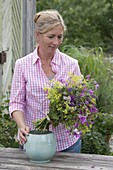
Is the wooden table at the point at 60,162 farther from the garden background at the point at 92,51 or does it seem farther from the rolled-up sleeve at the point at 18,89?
the garden background at the point at 92,51

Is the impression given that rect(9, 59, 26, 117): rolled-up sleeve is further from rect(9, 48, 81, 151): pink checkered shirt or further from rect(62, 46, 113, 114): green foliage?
rect(62, 46, 113, 114): green foliage

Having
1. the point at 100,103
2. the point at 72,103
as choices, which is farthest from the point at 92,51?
the point at 72,103

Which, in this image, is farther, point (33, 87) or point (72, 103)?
point (33, 87)

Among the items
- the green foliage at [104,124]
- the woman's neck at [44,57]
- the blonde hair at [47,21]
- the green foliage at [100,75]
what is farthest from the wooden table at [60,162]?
the green foliage at [100,75]

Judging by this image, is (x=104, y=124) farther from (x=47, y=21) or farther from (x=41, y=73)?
(x=47, y=21)

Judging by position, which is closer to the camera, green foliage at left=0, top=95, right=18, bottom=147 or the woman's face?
the woman's face

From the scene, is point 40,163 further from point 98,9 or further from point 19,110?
point 98,9

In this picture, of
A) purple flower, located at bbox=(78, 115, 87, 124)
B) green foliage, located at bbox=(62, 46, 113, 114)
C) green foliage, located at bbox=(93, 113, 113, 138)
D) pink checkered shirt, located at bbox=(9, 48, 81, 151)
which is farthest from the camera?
green foliage, located at bbox=(62, 46, 113, 114)

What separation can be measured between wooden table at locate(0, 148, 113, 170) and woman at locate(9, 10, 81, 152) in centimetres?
17

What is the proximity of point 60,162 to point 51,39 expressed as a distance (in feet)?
2.18

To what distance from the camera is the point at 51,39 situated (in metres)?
2.73

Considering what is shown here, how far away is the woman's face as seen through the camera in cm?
271

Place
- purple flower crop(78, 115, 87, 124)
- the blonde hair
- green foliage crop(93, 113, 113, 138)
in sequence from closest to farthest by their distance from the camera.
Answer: purple flower crop(78, 115, 87, 124) → the blonde hair → green foliage crop(93, 113, 113, 138)

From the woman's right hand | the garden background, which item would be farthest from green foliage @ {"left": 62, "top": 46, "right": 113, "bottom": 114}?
the woman's right hand
